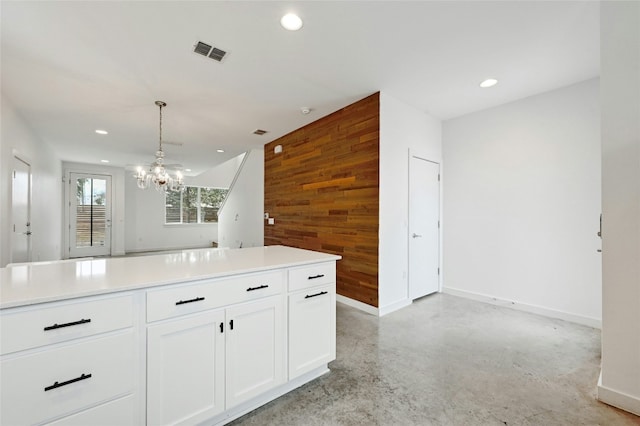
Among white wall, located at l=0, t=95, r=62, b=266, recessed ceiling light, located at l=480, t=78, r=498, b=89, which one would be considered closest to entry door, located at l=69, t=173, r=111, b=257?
white wall, located at l=0, t=95, r=62, b=266

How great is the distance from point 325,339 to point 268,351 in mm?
489

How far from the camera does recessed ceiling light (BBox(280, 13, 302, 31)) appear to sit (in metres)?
1.98

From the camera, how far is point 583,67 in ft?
8.86

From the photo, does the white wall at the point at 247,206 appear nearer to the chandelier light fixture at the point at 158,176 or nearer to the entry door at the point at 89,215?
the chandelier light fixture at the point at 158,176

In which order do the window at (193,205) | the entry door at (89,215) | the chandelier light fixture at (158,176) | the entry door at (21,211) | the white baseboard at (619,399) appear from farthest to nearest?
the window at (193,205), the entry door at (89,215), the chandelier light fixture at (158,176), the entry door at (21,211), the white baseboard at (619,399)

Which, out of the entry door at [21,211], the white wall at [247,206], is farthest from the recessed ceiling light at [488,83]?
the entry door at [21,211]

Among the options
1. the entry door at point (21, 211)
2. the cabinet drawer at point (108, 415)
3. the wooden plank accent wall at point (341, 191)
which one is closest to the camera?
the cabinet drawer at point (108, 415)

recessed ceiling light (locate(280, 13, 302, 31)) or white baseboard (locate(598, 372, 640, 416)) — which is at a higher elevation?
recessed ceiling light (locate(280, 13, 302, 31))

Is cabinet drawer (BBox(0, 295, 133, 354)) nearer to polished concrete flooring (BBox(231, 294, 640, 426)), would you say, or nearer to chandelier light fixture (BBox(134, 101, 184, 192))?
polished concrete flooring (BBox(231, 294, 640, 426))

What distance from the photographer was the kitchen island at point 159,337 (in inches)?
42.0

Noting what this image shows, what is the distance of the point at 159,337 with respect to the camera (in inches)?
52.2

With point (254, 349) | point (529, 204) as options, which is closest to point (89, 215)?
point (254, 349)

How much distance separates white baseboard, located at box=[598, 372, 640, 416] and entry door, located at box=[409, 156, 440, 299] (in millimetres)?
2009

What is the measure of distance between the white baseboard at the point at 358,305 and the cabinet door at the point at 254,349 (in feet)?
5.82
